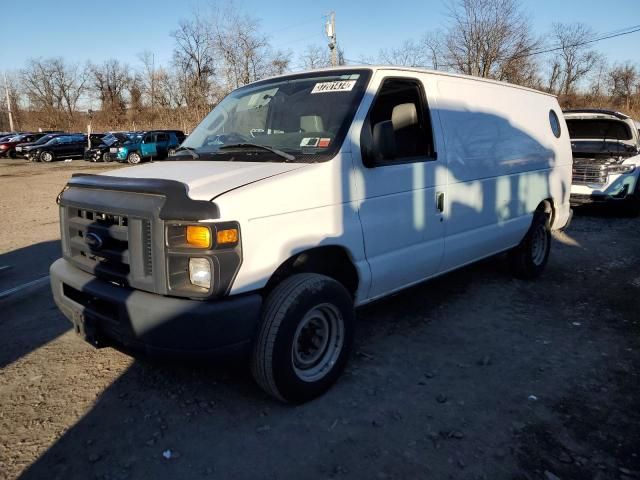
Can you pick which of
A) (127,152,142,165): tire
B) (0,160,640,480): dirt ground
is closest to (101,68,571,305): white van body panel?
(0,160,640,480): dirt ground

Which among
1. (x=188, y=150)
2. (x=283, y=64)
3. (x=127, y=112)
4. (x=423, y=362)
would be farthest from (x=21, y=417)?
(x=127, y=112)

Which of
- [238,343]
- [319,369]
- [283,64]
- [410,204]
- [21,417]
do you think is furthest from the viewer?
[283,64]

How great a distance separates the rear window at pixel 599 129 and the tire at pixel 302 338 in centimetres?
1020

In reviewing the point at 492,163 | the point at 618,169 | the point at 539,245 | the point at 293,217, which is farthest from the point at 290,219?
the point at 618,169

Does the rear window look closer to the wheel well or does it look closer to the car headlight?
the wheel well

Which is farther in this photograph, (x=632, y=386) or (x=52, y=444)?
(x=632, y=386)

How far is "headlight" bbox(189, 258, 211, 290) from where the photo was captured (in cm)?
256

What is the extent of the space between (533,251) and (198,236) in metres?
4.40

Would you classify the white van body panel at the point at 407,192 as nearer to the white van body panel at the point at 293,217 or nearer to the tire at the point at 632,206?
the white van body panel at the point at 293,217

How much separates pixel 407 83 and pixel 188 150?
1788 mm

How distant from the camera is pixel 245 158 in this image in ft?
10.9

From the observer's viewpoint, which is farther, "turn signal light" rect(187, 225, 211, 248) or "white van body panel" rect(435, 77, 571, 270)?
"white van body panel" rect(435, 77, 571, 270)

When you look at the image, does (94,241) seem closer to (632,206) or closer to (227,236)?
(227,236)

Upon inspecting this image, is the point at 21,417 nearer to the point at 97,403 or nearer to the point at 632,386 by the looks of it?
the point at 97,403
